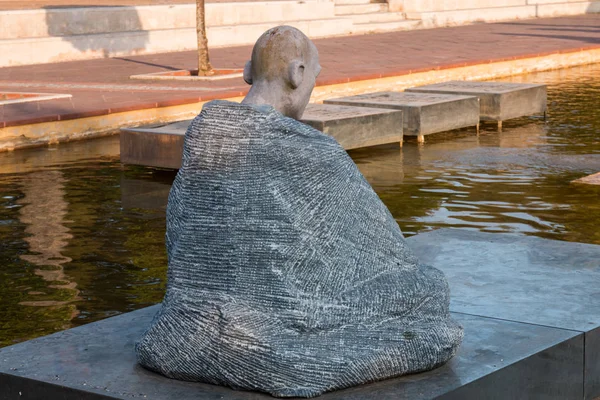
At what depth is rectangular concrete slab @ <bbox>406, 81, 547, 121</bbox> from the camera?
12023 mm

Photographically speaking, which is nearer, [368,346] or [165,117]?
[368,346]

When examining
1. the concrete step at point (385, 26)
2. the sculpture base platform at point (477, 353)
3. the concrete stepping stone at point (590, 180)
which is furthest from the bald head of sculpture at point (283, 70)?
the concrete step at point (385, 26)

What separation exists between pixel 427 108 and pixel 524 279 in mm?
6649

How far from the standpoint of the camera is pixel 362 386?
3295mm

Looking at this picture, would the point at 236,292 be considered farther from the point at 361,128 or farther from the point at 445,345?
the point at 361,128

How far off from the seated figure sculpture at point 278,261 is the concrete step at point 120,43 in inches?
556

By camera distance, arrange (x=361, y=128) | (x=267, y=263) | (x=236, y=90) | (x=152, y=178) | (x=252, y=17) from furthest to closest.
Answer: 1. (x=252, y=17)
2. (x=236, y=90)
3. (x=361, y=128)
4. (x=152, y=178)
5. (x=267, y=263)

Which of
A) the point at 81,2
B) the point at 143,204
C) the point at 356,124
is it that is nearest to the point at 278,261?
the point at 143,204

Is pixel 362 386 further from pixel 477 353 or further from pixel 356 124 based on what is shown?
pixel 356 124

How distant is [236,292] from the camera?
325 centimetres

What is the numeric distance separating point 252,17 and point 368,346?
18.4 metres

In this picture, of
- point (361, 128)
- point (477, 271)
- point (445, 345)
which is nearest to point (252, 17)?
point (361, 128)

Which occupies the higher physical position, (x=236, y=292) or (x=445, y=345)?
(x=236, y=292)

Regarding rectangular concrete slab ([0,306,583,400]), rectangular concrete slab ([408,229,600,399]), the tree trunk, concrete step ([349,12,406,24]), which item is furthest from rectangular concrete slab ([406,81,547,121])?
concrete step ([349,12,406,24])
